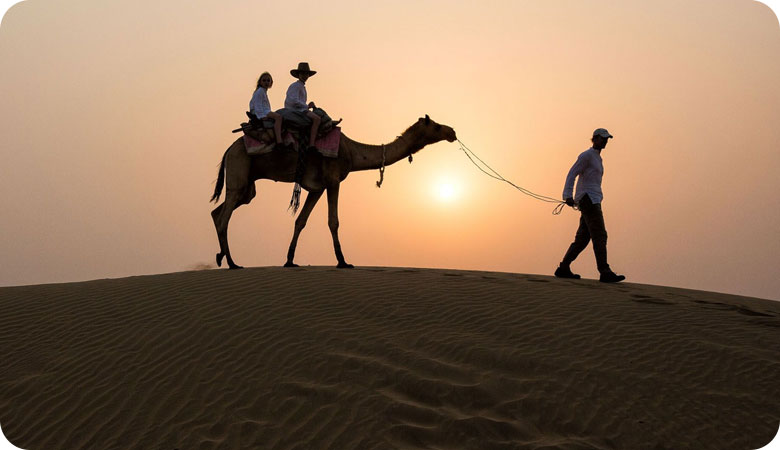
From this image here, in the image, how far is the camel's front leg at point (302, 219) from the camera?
47.5 ft

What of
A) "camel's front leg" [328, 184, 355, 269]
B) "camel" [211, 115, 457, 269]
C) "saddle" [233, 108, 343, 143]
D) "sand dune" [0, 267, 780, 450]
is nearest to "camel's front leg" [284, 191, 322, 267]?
"camel" [211, 115, 457, 269]

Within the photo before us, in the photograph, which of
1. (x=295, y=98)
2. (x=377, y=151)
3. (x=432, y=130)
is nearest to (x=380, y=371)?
(x=295, y=98)

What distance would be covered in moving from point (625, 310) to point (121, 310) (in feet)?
23.8

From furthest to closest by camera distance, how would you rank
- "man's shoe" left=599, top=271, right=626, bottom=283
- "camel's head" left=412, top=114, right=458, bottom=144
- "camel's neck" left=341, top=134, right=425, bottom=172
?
1. "camel's head" left=412, top=114, right=458, bottom=144
2. "camel's neck" left=341, top=134, right=425, bottom=172
3. "man's shoe" left=599, top=271, right=626, bottom=283

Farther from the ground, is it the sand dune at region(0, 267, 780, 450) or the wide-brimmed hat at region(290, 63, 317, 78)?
the wide-brimmed hat at region(290, 63, 317, 78)

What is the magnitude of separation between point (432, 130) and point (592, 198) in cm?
418

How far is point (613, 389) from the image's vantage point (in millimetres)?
7109

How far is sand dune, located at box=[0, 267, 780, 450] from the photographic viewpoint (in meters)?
6.30

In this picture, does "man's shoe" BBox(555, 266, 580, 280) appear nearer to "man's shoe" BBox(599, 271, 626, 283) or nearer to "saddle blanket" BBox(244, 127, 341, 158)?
"man's shoe" BBox(599, 271, 626, 283)

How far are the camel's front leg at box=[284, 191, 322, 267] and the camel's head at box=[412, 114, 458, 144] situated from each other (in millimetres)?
2845

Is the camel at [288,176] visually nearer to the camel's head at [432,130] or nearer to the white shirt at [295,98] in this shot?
the white shirt at [295,98]

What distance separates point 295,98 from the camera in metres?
14.0

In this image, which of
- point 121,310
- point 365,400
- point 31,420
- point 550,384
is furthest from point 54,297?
point 550,384

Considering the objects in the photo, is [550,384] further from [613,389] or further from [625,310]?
[625,310]
